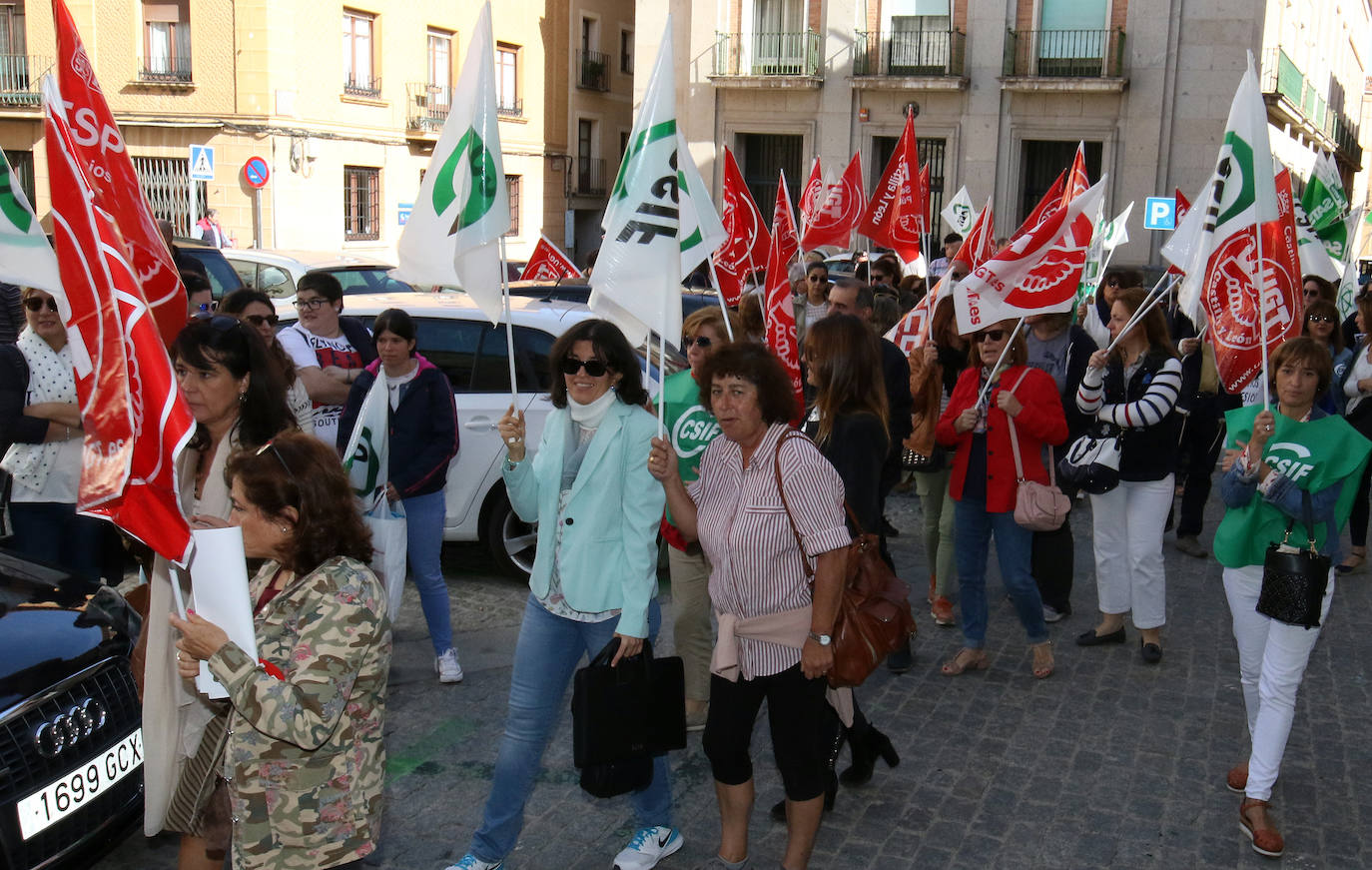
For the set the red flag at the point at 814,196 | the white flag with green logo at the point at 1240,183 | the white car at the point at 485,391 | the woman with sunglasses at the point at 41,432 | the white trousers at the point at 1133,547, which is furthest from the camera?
the red flag at the point at 814,196

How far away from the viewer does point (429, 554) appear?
587 centimetres

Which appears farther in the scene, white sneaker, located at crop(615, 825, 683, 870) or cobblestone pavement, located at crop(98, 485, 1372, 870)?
cobblestone pavement, located at crop(98, 485, 1372, 870)

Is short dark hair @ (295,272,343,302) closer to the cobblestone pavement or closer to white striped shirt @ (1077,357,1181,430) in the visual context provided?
the cobblestone pavement

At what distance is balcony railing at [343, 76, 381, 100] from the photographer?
96.1 feet

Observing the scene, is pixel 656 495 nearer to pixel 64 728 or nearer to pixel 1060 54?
pixel 64 728

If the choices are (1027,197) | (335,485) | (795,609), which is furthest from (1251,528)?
(1027,197)

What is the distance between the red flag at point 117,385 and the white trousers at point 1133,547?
485cm

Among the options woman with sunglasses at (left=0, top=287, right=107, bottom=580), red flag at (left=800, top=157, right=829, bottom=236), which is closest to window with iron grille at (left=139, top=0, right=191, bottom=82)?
red flag at (left=800, top=157, right=829, bottom=236)

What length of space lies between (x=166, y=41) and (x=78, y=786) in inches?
1093

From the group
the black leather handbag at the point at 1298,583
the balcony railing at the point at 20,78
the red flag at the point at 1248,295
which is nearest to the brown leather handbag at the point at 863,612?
the black leather handbag at the point at 1298,583

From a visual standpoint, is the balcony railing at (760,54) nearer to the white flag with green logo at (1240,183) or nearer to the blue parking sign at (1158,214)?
the blue parking sign at (1158,214)

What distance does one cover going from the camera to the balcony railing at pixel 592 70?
1433 inches

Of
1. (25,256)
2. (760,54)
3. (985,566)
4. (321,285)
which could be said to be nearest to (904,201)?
(985,566)

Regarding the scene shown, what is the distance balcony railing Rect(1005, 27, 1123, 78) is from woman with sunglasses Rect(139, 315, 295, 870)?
85.8ft
